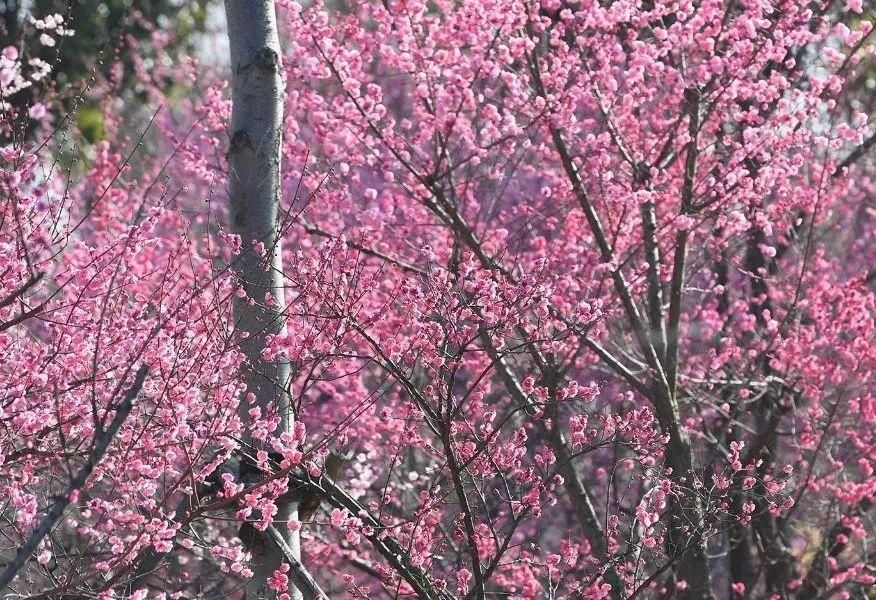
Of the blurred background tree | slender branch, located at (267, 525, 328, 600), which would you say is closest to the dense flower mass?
slender branch, located at (267, 525, 328, 600)

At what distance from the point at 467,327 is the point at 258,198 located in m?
1.44

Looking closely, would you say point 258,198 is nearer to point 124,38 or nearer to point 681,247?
point 681,247

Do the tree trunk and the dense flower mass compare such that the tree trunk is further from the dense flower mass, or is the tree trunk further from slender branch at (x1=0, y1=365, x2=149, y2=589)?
slender branch at (x1=0, y1=365, x2=149, y2=589)

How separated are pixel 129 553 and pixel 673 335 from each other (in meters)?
4.50

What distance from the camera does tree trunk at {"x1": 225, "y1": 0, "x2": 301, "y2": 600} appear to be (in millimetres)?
5605

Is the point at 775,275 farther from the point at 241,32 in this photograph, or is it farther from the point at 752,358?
the point at 241,32

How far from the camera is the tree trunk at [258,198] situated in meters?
5.61

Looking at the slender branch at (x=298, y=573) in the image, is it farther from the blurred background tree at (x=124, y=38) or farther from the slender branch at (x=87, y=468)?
the blurred background tree at (x=124, y=38)

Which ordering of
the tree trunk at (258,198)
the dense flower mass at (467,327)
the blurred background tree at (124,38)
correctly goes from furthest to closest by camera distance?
the blurred background tree at (124,38)
the tree trunk at (258,198)
the dense flower mass at (467,327)

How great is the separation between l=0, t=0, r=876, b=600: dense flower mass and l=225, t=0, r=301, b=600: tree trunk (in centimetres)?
9

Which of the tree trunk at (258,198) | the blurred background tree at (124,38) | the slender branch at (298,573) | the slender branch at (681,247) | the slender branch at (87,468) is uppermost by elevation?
the blurred background tree at (124,38)

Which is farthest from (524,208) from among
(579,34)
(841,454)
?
(841,454)

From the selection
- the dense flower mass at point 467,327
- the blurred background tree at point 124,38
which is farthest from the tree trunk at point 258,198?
→ the blurred background tree at point 124,38

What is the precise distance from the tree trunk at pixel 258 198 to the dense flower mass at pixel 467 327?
91 mm
